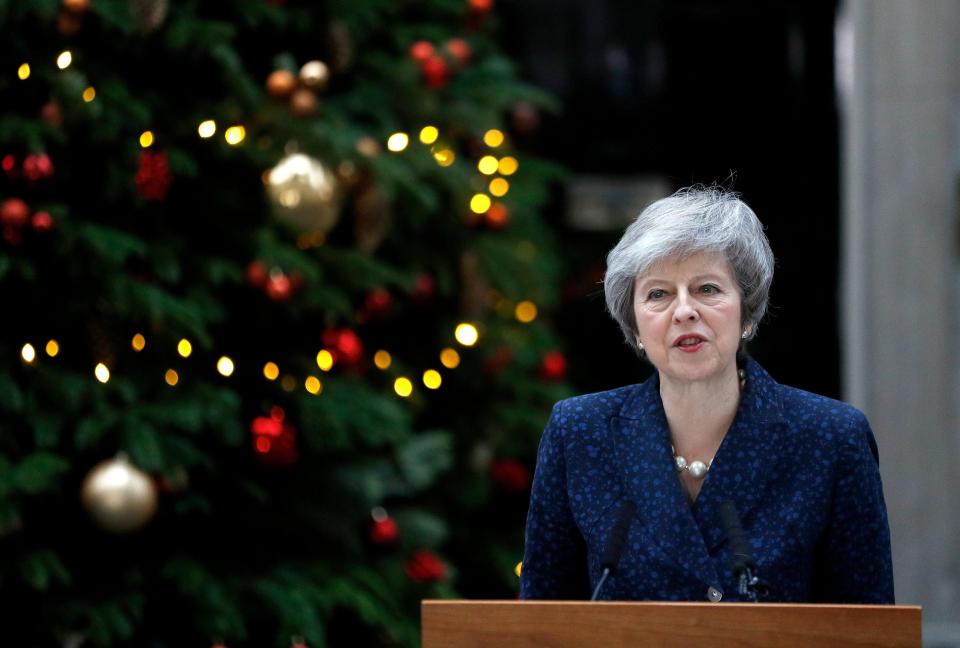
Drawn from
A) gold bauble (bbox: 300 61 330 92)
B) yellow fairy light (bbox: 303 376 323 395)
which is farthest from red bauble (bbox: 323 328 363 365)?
gold bauble (bbox: 300 61 330 92)

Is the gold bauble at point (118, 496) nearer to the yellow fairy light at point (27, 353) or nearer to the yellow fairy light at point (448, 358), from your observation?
the yellow fairy light at point (27, 353)

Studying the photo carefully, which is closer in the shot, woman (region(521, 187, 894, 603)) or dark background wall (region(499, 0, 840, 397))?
woman (region(521, 187, 894, 603))

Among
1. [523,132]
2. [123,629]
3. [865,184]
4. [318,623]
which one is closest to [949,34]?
[865,184]

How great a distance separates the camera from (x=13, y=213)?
3.38 meters

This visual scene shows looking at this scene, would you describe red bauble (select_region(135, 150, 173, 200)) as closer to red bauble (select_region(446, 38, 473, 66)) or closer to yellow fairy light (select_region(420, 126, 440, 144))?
yellow fairy light (select_region(420, 126, 440, 144))

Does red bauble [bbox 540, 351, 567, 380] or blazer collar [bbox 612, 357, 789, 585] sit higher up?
red bauble [bbox 540, 351, 567, 380]

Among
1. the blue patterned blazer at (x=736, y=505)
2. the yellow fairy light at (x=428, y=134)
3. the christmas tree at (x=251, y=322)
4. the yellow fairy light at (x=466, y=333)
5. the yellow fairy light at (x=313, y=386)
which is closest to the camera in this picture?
the blue patterned blazer at (x=736, y=505)

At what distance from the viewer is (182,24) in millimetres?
3758

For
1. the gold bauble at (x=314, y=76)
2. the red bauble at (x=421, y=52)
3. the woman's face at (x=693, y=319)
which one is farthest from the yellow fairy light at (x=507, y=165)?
the woman's face at (x=693, y=319)

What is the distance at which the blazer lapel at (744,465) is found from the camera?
203 cm

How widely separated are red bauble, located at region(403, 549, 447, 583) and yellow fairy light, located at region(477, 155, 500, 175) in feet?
4.45

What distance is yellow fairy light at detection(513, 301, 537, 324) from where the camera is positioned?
4957 mm

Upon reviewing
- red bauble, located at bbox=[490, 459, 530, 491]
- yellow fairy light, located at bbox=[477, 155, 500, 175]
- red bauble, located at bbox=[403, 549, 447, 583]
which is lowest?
red bauble, located at bbox=[403, 549, 447, 583]

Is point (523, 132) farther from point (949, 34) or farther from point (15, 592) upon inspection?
point (15, 592)
